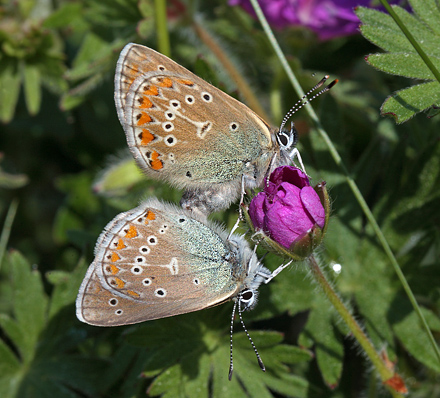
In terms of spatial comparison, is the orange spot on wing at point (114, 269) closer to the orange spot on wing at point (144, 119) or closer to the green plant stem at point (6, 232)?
the orange spot on wing at point (144, 119)

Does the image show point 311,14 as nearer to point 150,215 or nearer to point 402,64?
point 402,64

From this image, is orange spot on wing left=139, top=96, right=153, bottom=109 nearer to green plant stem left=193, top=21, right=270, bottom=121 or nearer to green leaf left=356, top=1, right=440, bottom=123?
green leaf left=356, top=1, right=440, bottom=123

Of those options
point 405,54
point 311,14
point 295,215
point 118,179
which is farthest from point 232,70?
point 295,215

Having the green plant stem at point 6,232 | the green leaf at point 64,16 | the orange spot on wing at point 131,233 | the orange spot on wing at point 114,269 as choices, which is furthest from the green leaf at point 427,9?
the green plant stem at point 6,232

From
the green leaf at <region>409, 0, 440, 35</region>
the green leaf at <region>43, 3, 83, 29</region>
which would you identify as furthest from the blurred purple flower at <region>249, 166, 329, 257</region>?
the green leaf at <region>43, 3, 83, 29</region>

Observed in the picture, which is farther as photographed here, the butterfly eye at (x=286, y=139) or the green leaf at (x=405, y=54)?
the butterfly eye at (x=286, y=139)
